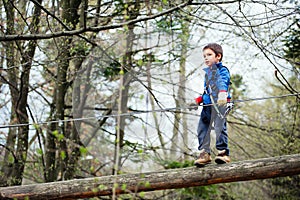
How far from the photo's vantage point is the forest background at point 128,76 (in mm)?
3750

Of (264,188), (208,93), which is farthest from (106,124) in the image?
(264,188)

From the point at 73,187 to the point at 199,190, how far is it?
125 inches

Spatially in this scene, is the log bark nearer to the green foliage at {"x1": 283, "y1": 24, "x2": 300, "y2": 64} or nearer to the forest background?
the forest background

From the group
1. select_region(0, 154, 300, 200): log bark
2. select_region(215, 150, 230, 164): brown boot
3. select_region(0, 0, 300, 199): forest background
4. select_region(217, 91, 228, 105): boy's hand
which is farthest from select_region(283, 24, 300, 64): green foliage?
select_region(217, 91, 228, 105): boy's hand

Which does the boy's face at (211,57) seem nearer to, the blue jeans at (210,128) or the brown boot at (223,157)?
the blue jeans at (210,128)

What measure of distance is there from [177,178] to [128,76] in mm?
1196

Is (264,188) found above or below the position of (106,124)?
below

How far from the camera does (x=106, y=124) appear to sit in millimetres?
4645

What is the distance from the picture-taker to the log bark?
3.17 meters

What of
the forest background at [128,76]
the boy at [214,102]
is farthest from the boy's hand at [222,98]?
the forest background at [128,76]

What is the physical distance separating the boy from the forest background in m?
0.16

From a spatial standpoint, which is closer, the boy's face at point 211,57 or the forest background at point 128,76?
the boy's face at point 211,57

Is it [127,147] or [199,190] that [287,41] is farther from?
[127,147]

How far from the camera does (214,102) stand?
294cm
